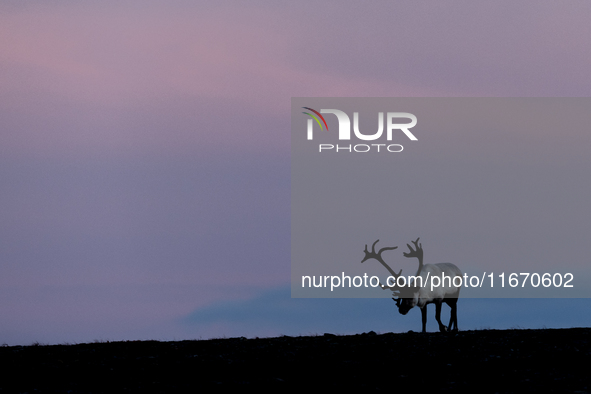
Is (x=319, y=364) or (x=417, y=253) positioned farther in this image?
(x=417, y=253)

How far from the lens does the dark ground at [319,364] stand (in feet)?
51.3

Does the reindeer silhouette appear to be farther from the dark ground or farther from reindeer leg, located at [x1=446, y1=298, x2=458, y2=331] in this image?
the dark ground

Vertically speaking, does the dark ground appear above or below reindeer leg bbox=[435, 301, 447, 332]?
below

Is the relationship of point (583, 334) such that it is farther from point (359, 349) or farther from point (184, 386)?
point (184, 386)

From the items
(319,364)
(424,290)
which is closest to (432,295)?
(424,290)

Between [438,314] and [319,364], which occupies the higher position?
[438,314]

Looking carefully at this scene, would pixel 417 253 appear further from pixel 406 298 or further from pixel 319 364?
pixel 319 364

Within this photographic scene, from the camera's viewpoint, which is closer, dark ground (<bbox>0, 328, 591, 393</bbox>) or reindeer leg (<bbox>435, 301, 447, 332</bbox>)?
dark ground (<bbox>0, 328, 591, 393</bbox>)

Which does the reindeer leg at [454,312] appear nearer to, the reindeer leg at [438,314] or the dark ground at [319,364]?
the reindeer leg at [438,314]

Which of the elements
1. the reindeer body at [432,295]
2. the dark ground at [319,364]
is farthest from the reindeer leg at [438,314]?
the dark ground at [319,364]

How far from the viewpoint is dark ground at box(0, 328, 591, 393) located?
15641 mm

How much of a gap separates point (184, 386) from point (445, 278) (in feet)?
49.6

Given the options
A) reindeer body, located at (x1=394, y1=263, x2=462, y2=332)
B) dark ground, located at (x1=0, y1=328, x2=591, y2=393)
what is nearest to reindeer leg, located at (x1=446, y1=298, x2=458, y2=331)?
reindeer body, located at (x1=394, y1=263, x2=462, y2=332)

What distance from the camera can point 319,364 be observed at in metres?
17.3
